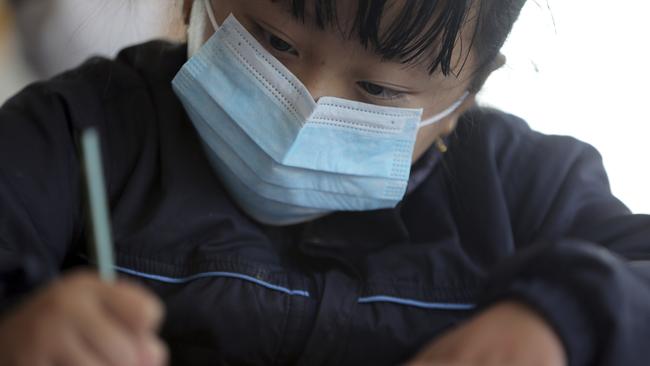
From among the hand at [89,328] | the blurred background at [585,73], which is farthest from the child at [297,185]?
the blurred background at [585,73]

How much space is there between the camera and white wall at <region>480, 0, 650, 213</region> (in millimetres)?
1311

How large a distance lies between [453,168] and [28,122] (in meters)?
0.41

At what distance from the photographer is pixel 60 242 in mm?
654

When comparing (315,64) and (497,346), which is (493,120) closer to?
(315,64)

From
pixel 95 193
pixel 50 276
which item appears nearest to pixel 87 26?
pixel 50 276

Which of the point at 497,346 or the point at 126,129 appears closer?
the point at 497,346

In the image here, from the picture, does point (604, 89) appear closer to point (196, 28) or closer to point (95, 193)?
point (196, 28)

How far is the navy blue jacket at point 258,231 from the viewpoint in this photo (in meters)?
0.67

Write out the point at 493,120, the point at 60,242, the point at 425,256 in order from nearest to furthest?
1. the point at 60,242
2. the point at 425,256
3. the point at 493,120

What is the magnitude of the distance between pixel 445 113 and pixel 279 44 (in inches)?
7.4

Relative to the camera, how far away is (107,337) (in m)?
0.33

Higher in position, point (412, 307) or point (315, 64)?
point (315, 64)

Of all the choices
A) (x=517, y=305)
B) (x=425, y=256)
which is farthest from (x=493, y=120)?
(x=517, y=305)

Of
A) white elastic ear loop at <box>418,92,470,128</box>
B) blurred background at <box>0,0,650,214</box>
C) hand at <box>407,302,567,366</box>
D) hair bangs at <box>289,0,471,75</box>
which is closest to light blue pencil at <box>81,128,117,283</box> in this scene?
hand at <box>407,302,567,366</box>
